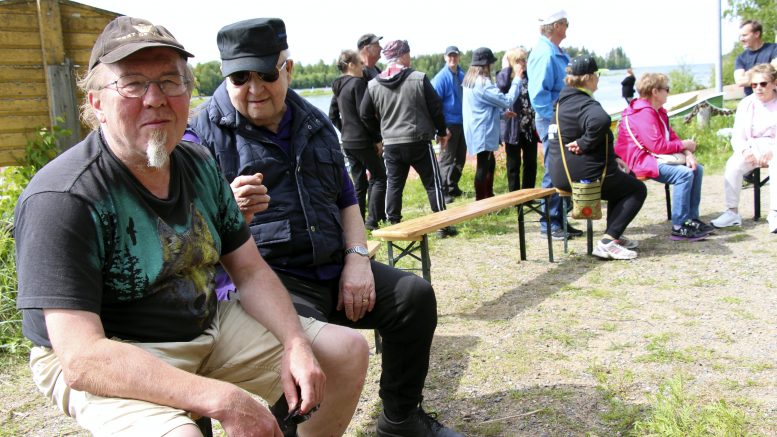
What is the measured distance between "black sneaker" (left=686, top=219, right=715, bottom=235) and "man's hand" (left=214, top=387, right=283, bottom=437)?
227 inches

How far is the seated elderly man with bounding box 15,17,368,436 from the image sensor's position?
1921 millimetres

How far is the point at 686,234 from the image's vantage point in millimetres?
6816

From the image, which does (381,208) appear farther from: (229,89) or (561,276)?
(229,89)

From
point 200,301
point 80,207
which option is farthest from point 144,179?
point 200,301

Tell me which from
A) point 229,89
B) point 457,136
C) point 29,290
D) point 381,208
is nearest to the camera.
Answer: point 29,290

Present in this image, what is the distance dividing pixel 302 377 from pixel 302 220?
787 mm

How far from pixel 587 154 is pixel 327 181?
3769 millimetres

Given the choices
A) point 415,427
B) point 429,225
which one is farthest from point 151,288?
point 429,225

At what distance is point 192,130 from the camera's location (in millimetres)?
2926

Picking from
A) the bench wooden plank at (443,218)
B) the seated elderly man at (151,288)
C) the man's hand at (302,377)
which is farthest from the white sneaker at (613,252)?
the man's hand at (302,377)

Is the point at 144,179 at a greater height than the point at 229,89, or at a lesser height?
lesser

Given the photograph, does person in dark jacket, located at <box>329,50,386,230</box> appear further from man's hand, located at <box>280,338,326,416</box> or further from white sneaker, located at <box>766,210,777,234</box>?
man's hand, located at <box>280,338,326,416</box>

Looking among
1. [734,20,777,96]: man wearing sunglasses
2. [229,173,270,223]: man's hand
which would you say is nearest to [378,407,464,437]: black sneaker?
[229,173,270,223]: man's hand

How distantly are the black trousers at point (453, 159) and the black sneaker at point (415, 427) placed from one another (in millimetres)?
6471
